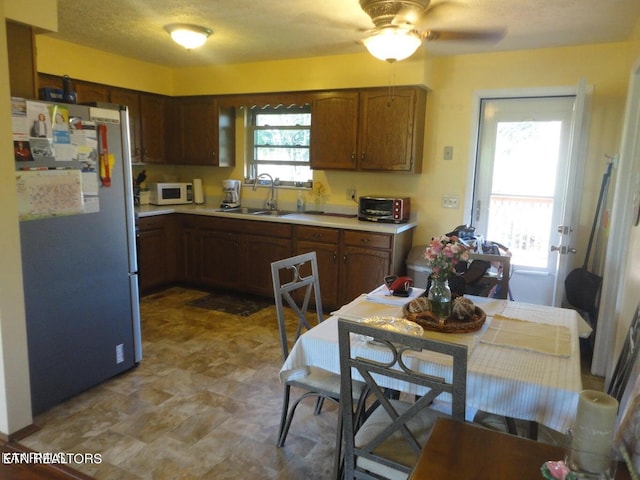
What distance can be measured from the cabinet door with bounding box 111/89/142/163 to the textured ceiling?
0.54m

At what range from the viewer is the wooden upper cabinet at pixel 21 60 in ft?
7.72

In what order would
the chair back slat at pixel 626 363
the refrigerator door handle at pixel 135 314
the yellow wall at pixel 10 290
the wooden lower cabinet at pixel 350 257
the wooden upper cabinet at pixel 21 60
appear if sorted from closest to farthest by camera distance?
the chair back slat at pixel 626 363 < the yellow wall at pixel 10 290 < the wooden upper cabinet at pixel 21 60 < the refrigerator door handle at pixel 135 314 < the wooden lower cabinet at pixel 350 257

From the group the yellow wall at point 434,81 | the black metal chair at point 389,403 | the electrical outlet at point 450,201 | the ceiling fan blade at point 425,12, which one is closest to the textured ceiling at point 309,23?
the ceiling fan blade at point 425,12

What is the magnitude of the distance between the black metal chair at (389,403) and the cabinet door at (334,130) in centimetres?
276

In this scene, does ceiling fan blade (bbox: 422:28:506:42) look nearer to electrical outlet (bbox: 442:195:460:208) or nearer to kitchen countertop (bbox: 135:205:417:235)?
electrical outlet (bbox: 442:195:460:208)

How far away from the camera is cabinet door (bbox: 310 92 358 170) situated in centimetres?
415

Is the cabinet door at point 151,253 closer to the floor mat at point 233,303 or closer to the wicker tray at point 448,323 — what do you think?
the floor mat at point 233,303

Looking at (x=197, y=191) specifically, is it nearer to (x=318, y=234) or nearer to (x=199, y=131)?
(x=199, y=131)

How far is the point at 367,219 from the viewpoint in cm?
421

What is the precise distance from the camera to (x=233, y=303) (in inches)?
177

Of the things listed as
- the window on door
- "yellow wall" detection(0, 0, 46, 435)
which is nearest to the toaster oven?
the window on door

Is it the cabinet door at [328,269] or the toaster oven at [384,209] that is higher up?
the toaster oven at [384,209]

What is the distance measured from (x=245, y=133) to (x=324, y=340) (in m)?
3.71

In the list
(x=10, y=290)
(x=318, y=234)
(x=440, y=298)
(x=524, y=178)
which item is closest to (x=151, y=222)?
(x=318, y=234)
